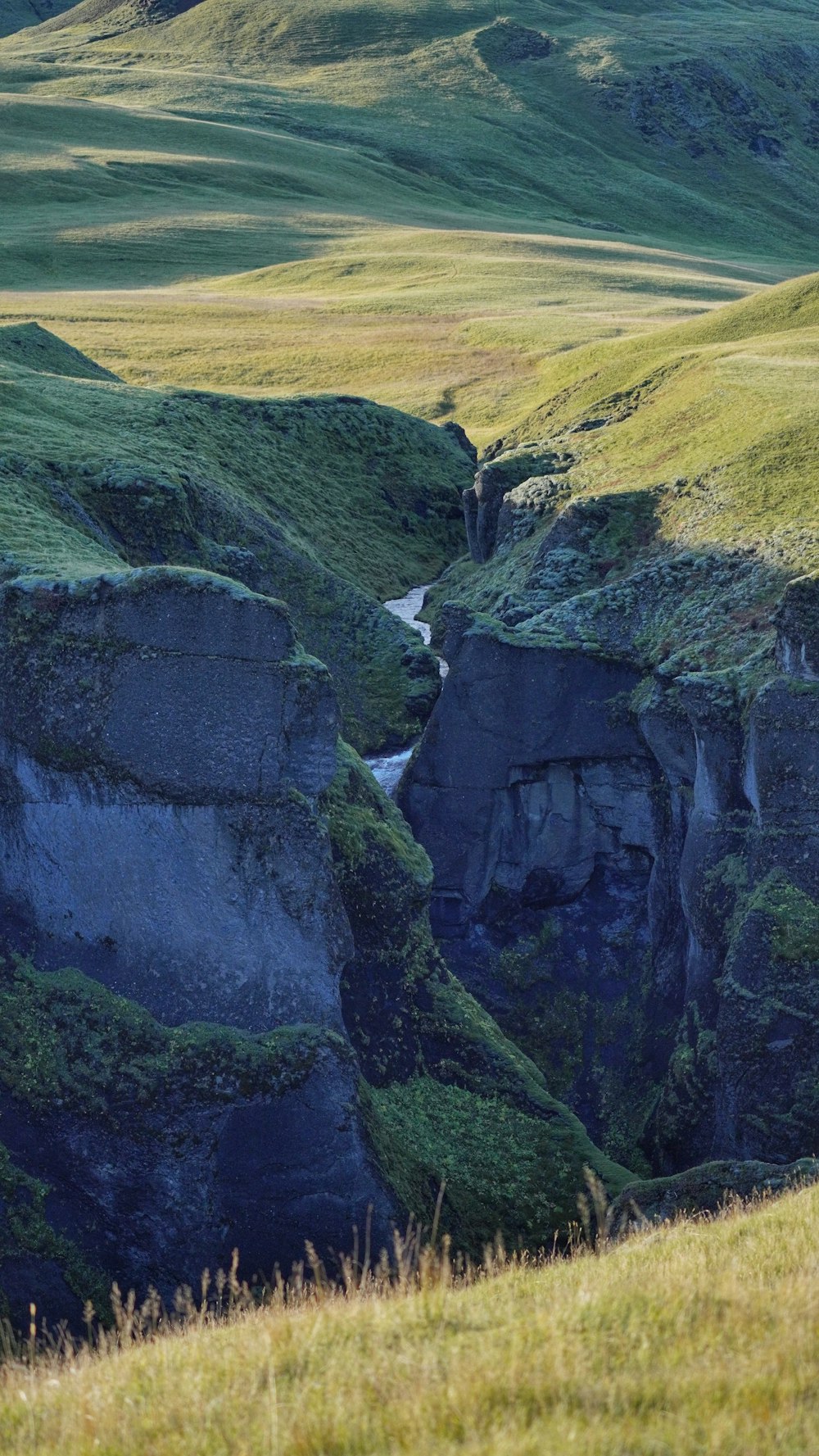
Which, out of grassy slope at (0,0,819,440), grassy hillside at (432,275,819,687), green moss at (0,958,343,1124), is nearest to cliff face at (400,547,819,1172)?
grassy hillside at (432,275,819,687)

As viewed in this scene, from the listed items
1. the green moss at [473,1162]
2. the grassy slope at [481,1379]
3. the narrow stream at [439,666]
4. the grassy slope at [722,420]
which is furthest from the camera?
the narrow stream at [439,666]

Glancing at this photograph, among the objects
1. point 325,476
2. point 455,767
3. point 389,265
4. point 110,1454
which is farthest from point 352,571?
point 389,265

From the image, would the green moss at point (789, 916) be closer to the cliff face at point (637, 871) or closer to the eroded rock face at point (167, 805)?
the cliff face at point (637, 871)

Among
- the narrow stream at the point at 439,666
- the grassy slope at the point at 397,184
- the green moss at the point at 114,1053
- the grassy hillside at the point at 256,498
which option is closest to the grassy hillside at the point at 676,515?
the narrow stream at the point at 439,666

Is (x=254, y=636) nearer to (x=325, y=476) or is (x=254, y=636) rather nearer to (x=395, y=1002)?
(x=395, y=1002)

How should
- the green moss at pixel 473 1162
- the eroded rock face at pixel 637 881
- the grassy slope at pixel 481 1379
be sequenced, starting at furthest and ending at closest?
1. the eroded rock face at pixel 637 881
2. the green moss at pixel 473 1162
3. the grassy slope at pixel 481 1379

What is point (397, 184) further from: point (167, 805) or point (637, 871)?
point (167, 805)
